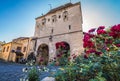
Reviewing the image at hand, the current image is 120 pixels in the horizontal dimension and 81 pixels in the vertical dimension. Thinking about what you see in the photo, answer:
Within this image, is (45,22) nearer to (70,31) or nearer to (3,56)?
(70,31)

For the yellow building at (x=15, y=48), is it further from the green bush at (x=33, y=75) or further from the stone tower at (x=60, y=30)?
the green bush at (x=33, y=75)

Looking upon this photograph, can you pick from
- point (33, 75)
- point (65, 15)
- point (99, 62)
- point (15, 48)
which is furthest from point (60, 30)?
point (99, 62)

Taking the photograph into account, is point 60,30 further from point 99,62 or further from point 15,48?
point 99,62

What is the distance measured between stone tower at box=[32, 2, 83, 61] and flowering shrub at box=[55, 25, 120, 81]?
→ 15.4 m

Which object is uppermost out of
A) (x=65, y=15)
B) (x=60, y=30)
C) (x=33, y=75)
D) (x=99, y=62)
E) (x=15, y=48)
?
(x=65, y=15)

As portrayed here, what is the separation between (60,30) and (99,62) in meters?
19.8

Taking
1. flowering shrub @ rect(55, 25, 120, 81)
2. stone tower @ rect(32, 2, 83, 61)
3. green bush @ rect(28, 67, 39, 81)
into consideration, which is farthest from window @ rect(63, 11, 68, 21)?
flowering shrub @ rect(55, 25, 120, 81)

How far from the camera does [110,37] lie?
2857mm

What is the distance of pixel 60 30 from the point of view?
2205 cm

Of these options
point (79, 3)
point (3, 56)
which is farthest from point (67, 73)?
point (3, 56)

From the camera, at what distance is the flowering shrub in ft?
7.24

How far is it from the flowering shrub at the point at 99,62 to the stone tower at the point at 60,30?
50.6 ft

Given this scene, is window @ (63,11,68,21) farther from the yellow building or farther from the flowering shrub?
the flowering shrub

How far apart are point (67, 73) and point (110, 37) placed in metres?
1.32
